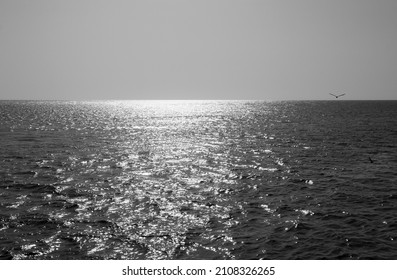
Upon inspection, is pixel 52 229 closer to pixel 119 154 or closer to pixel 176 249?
pixel 176 249

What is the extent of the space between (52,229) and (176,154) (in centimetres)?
3691

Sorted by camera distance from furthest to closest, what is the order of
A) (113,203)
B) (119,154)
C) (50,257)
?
(119,154), (113,203), (50,257)

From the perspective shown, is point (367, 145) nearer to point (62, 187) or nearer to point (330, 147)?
point (330, 147)

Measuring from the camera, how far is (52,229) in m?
24.7

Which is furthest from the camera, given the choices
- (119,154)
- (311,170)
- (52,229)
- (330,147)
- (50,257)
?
(330,147)

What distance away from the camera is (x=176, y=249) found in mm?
21641

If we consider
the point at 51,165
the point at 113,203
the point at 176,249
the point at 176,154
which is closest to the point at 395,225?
the point at 176,249

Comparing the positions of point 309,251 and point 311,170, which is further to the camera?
point 311,170

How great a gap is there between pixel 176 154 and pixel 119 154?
10.9 m
